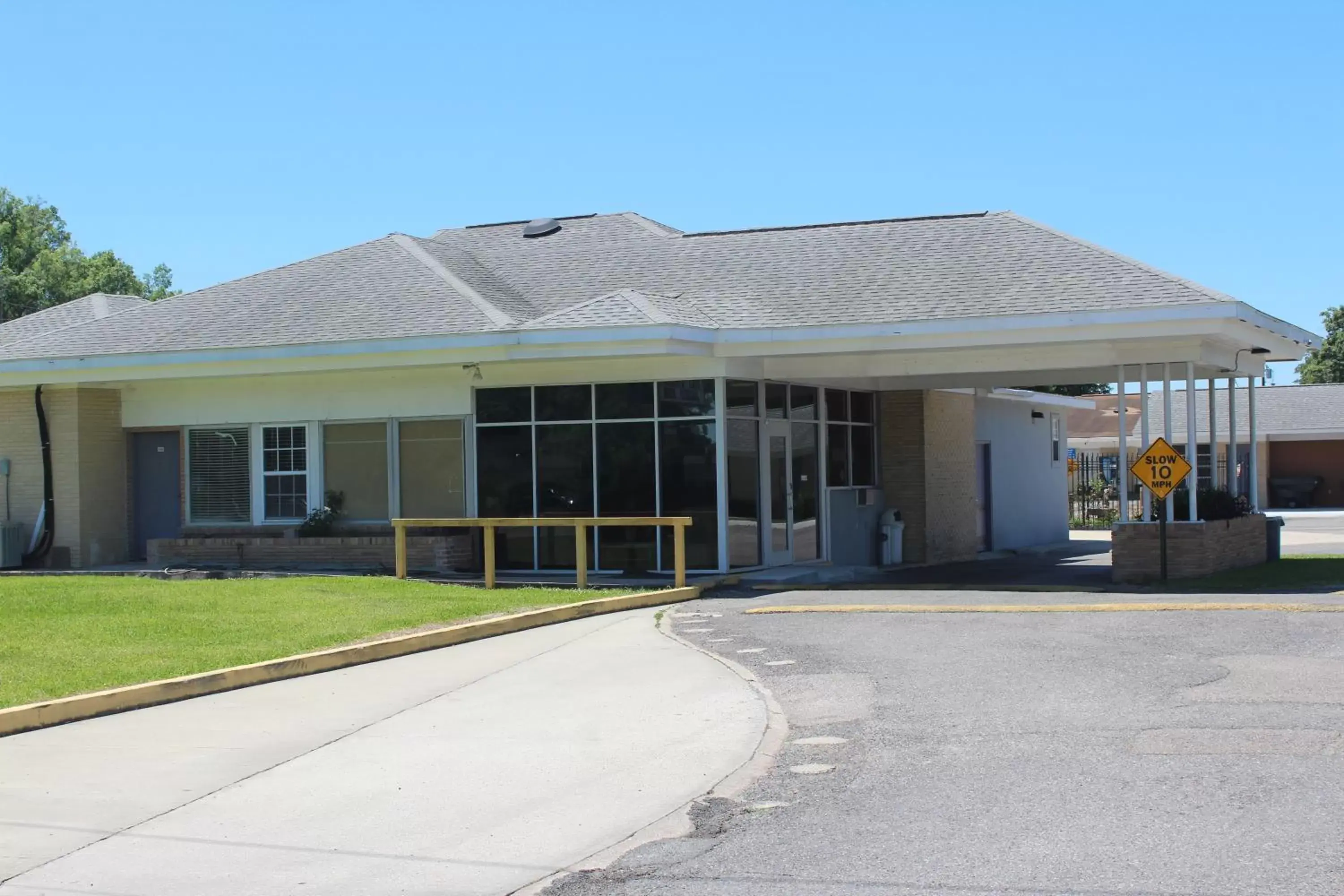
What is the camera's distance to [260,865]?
7.00 metres

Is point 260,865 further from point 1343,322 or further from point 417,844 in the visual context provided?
point 1343,322

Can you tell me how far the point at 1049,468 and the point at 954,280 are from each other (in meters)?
13.6

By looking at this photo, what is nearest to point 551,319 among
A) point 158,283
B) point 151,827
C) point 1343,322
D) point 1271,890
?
point 151,827

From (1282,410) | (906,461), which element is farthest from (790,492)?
(1282,410)

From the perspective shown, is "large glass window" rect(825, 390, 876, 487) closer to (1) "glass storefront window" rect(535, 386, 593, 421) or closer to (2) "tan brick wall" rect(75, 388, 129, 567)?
(1) "glass storefront window" rect(535, 386, 593, 421)

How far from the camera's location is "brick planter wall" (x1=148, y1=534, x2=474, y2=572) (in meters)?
22.1

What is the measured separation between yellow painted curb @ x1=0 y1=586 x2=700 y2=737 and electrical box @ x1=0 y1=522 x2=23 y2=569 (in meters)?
11.1

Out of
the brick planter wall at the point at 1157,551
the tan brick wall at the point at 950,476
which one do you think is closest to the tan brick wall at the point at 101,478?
the tan brick wall at the point at 950,476

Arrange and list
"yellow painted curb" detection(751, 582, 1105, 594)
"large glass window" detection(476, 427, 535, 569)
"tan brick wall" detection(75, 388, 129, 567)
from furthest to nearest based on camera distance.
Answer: "tan brick wall" detection(75, 388, 129, 567)
"large glass window" detection(476, 427, 535, 569)
"yellow painted curb" detection(751, 582, 1105, 594)

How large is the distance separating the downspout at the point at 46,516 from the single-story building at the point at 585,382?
0.14 ft

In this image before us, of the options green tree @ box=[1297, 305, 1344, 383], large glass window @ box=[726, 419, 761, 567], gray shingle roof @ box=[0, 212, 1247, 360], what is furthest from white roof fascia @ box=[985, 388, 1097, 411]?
green tree @ box=[1297, 305, 1344, 383]

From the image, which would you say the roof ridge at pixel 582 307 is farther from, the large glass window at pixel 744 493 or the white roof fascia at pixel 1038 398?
the white roof fascia at pixel 1038 398

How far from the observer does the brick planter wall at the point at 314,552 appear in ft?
72.4

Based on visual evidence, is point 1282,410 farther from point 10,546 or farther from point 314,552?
point 10,546
